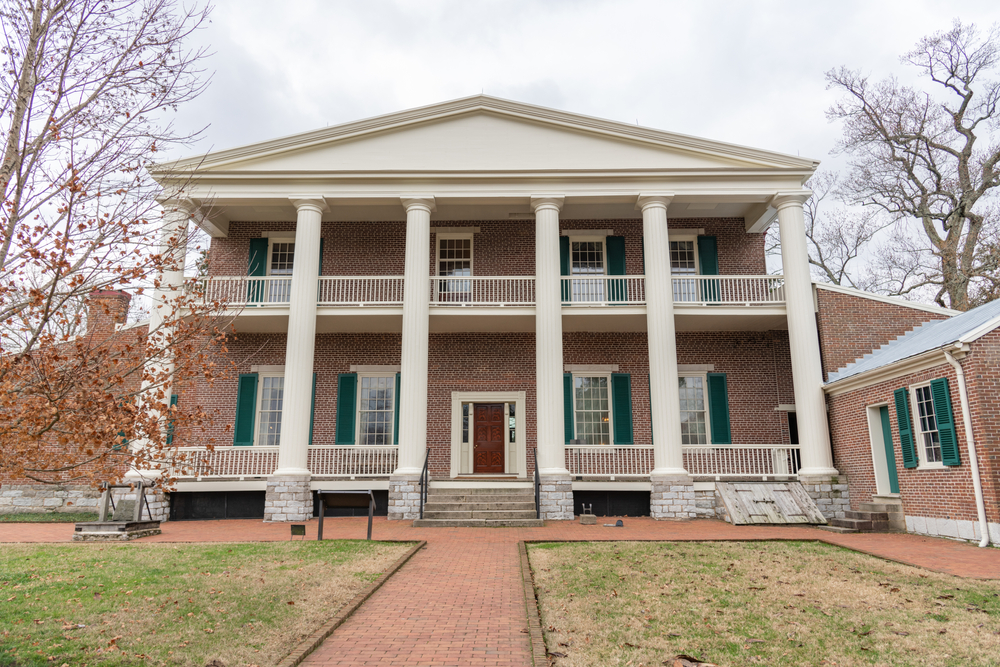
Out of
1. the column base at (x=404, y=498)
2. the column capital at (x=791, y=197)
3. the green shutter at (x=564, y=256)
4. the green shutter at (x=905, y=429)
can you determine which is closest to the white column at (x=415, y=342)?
the column base at (x=404, y=498)

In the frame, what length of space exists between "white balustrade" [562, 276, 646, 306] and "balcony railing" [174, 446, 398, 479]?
590 cm

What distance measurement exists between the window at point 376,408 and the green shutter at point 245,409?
274 cm

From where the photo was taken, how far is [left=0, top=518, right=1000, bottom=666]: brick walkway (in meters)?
4.99

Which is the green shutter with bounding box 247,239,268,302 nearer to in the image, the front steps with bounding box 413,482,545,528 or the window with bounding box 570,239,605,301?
the front steps with bounding box 413,482,545,528

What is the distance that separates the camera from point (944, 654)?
4.67m

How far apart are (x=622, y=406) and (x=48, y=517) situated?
45.4 feet

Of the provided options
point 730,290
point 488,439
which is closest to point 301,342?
point 488,439

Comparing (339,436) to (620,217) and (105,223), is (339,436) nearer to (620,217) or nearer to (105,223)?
(620,217)

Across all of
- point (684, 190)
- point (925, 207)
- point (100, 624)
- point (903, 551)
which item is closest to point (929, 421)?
point (903, 551)

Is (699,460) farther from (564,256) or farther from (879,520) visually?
(564,256)

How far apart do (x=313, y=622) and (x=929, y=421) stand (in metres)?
10.7

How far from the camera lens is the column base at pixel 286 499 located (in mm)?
13984

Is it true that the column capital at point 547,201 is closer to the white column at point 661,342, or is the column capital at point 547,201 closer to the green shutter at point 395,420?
the white column at point 661,342

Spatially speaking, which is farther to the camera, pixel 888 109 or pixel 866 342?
pixel 888 109
